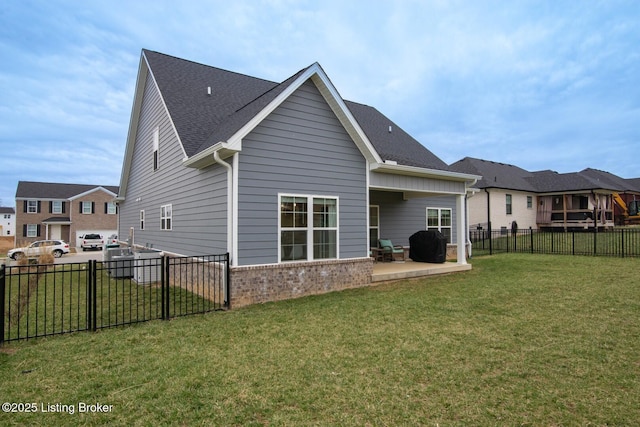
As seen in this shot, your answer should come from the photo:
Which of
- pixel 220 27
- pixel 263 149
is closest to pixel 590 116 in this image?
pixel 220 27

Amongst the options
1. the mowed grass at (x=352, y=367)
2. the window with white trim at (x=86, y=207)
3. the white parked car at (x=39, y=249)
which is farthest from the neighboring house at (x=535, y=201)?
the window with white trim at (x=86, y=207)

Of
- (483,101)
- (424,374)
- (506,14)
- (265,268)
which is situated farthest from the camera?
(483,101)

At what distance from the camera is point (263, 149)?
7594 mm

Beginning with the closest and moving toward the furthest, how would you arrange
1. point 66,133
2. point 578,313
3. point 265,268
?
point 578,313, point 265,268, point 66,133

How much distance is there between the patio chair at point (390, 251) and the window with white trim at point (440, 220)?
2.23 m

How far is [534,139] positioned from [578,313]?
5296 centimetres

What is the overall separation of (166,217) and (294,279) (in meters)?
5.83

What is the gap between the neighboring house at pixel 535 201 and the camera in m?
22.5

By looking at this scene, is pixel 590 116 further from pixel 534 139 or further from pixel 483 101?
pixel 483 101

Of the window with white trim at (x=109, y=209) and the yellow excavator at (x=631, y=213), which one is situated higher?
the window with white trim at (x=109, y=209)

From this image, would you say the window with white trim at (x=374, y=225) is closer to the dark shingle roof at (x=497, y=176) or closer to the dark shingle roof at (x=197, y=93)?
the dark shingle roof at (x=197, y=93)

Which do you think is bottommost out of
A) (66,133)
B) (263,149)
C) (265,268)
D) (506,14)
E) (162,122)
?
(265,268)

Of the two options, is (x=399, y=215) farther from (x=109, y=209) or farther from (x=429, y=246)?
(x=109, y=209)

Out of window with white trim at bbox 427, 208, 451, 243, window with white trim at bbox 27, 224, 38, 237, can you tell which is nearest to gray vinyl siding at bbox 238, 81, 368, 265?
window with white trim at bbox 427, 208, 451, 243
